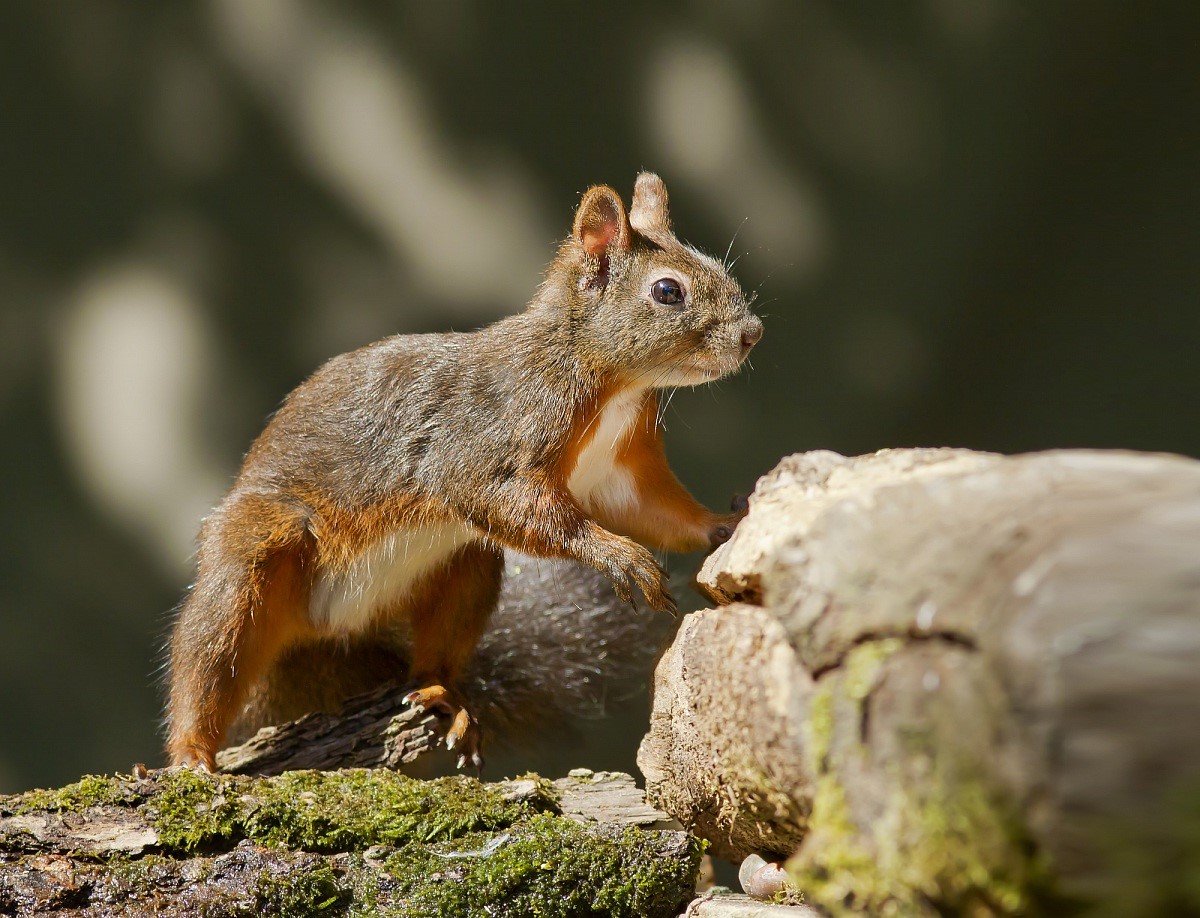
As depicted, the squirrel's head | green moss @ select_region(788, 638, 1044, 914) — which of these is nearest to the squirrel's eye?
the squirrel's head

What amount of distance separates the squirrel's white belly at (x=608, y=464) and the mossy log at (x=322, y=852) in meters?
0.76

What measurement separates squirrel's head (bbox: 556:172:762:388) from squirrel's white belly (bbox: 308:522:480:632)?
0.59 meters

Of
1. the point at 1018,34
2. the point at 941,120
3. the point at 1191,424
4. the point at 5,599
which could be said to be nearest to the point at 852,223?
the point at 941,120

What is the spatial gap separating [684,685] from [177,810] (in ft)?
3.40

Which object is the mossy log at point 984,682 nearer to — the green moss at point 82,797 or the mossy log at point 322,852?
the mossy log at point 322,852

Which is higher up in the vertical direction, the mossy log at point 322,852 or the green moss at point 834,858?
the green moss at point 834,858

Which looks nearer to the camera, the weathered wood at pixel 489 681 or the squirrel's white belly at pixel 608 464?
the squirrel's white belly at pixel 608 464

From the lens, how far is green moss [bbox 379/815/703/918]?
6.95 ft

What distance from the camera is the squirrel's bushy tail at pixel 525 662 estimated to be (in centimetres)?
325

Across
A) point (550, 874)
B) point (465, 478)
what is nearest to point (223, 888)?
point (550, 874)

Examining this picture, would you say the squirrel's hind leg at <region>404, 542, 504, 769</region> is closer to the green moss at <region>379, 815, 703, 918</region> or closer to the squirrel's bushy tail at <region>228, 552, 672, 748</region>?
the squirrel's bushy tail at <region>228, 552, 672, 748</region>

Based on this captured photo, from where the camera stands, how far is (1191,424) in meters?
3.81

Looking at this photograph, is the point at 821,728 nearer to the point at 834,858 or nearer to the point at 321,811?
the point at 834,858

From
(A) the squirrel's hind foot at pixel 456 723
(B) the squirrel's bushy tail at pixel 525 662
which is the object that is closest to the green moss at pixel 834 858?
(A) the squirrel's hind foot at pixel 456 723
